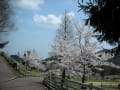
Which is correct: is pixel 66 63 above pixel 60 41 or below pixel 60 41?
below

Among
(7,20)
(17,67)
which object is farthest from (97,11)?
(17,67)

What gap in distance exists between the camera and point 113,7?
9.82 metres

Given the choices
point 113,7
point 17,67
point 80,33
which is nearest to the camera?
point 113,7

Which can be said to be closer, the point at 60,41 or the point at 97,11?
the point at 97,11

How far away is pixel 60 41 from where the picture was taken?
48.0m

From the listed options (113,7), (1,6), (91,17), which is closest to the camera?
(113,7)

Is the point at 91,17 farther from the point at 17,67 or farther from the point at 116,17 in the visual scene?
the point at 17,67

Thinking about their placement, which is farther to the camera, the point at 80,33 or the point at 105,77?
the point at 105,77

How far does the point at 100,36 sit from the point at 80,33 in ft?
93.3

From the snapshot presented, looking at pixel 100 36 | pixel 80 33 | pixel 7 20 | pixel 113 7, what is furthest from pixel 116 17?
pixel 7 20

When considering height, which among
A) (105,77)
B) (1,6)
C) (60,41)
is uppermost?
(1,6)

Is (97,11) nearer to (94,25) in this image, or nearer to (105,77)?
(94,25)

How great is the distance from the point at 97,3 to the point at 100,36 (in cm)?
133

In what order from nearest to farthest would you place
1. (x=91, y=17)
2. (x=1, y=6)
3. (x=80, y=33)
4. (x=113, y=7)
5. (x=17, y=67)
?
(x=113, y=7)
(x=91, y=17)
(x=80, y=33)
(x=1, y=6)
(x=17, y=67)
